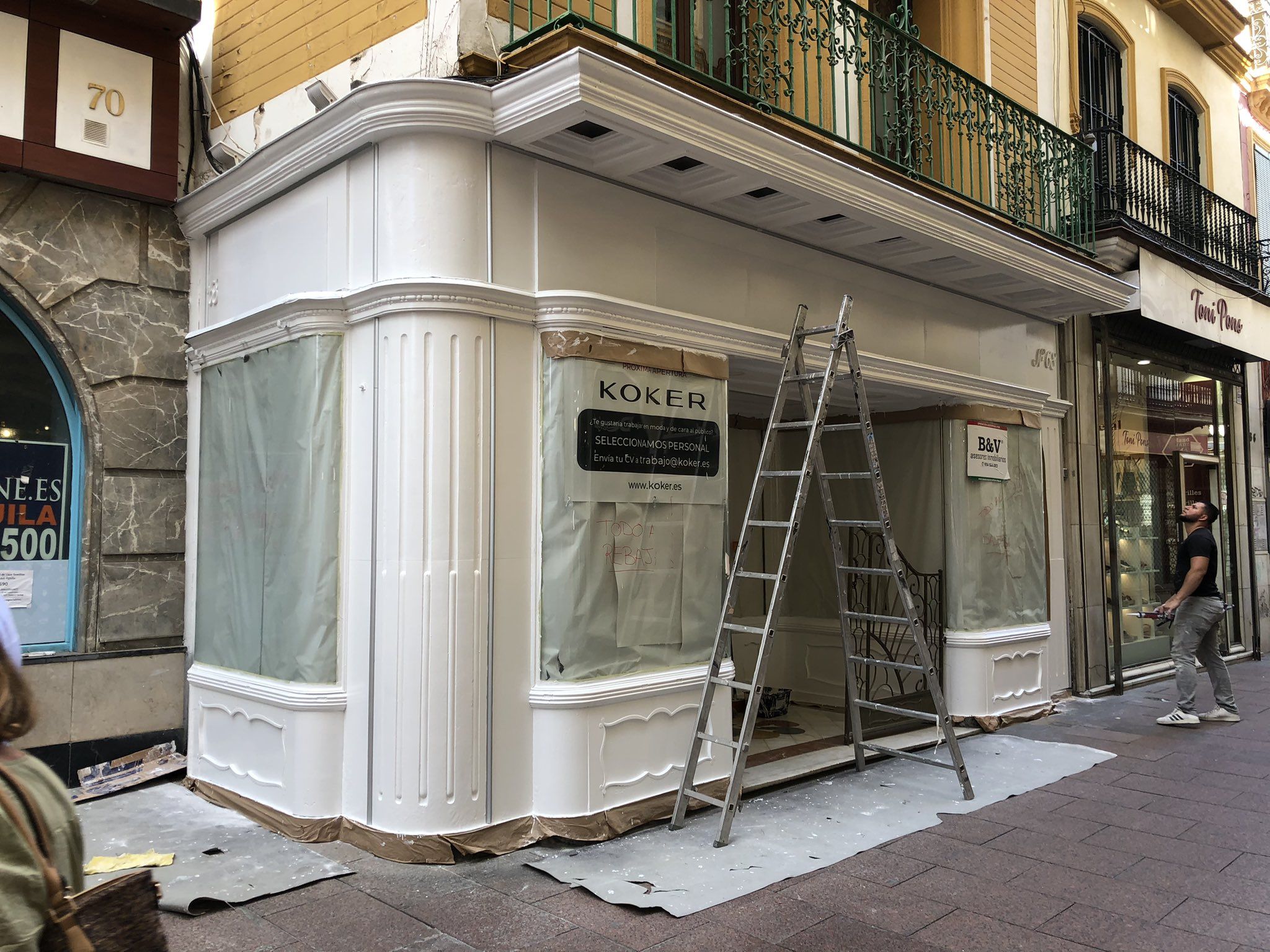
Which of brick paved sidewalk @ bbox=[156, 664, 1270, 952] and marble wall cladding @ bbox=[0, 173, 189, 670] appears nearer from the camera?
brick paved sidewalk @ bbox=[156, 664, 1270, 952]

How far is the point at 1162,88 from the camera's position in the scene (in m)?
12.7

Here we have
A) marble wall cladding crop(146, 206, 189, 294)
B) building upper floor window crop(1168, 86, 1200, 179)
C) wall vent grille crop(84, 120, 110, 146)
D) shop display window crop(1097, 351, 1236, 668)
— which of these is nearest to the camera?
wall vent grille crop(84, 120, 110, 146)

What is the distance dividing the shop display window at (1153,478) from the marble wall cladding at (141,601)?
9.06 meters

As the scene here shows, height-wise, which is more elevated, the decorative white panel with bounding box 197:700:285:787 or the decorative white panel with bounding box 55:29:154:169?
the decorative white panel with bounding box 55:29:154:169

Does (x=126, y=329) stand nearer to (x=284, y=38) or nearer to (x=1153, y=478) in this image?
(x=284, y=38)

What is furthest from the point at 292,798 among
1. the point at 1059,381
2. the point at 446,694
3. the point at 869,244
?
the point at 1059,381

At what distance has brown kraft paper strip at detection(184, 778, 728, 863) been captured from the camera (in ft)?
15.9

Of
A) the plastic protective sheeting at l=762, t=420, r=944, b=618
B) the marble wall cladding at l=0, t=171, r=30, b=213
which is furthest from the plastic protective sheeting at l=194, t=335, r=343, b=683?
the plastic protective sheeting at l=762, t=420, r=944, b=618

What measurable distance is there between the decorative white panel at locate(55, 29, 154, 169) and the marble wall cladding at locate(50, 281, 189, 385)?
0.87m

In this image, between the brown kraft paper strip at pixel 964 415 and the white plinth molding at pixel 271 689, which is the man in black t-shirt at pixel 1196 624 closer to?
the brown kraft paper strip at pixel 964 415

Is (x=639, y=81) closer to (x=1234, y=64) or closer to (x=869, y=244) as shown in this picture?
(x=869, y=244)

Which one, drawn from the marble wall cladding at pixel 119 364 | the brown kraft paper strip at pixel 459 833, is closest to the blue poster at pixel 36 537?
the marble wall cladding at pixel 119 364

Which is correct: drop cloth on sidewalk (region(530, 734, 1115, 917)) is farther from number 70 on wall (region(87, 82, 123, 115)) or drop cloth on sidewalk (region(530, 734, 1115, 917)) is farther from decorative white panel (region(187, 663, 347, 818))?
number 70 on wall (region(87, 82, 123, 115))

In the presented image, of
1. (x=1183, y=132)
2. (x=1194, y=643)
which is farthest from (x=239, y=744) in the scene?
(x=1183, y=132)
